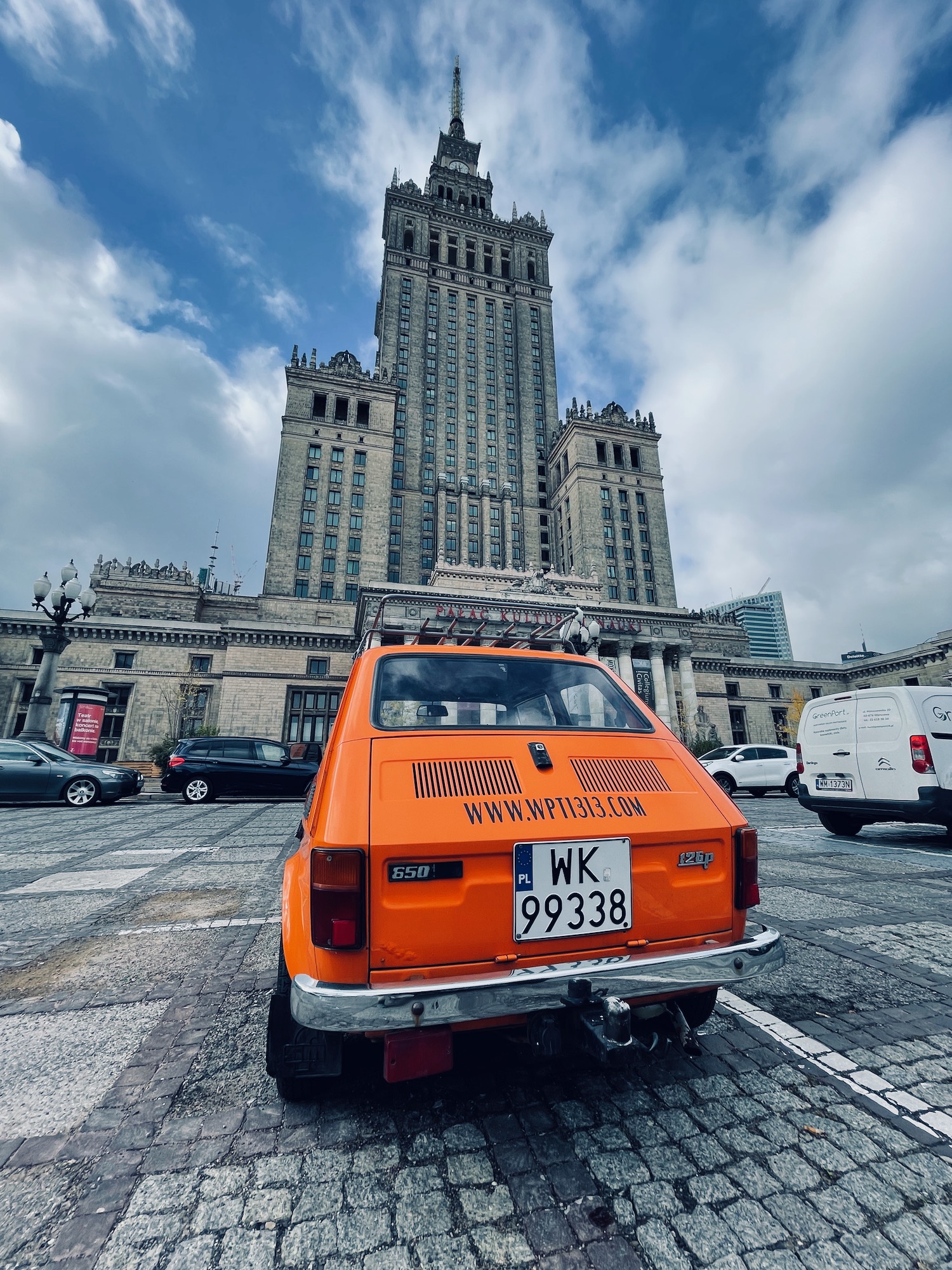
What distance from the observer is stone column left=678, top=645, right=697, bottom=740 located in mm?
41469

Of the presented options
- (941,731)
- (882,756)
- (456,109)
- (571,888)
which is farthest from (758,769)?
(456,109)

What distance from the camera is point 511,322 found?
7975 cm

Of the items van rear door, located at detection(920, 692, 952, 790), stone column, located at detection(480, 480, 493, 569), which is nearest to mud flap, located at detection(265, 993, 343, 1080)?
van rear door, located at detection(920, 692, 952, 790)

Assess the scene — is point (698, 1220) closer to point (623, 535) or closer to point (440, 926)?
point (440, 926)

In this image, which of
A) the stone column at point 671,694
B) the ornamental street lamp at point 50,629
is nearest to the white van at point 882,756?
the ornamental street lamp at point 50,629

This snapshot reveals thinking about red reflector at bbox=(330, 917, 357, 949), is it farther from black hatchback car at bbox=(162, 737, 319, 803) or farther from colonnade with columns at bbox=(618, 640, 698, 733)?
colonnade with columns at bbox=(618, 640, 698, 733)

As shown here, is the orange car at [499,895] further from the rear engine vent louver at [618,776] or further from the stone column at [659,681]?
the stone column at [659,681]

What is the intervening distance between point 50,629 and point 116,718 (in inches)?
1091

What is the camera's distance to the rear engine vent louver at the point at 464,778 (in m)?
1.91

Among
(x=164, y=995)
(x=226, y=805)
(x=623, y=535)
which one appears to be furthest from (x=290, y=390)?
(x=164, y=995)

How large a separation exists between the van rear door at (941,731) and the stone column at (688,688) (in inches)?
1414

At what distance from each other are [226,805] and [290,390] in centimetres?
5318

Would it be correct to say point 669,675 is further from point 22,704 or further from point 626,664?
point 22,704

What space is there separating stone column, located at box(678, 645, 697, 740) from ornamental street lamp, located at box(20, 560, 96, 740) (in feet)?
127
